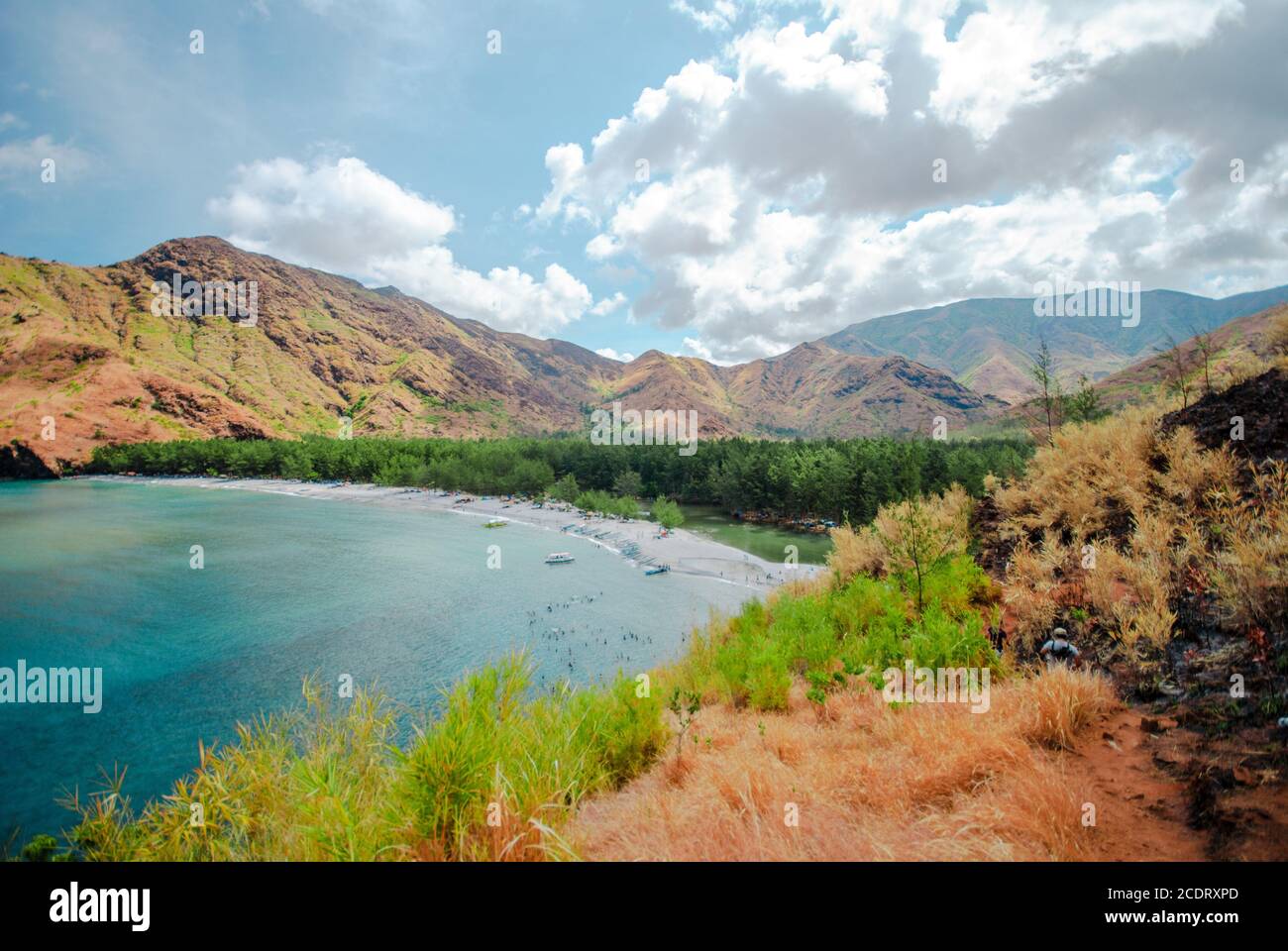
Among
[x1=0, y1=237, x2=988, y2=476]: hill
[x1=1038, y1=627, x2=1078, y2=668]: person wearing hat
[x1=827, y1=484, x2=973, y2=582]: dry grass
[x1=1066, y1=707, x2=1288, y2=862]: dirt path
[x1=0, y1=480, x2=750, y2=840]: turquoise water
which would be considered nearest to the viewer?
[x1=1066, y1=707, x2=1288, y2=862]: dirt path

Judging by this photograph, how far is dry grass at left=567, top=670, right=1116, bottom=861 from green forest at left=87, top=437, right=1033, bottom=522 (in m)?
48.9

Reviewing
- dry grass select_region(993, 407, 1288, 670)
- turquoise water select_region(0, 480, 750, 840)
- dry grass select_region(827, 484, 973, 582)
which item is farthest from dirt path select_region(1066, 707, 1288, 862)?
turquoise water select_region(0, 480, 750, 840)

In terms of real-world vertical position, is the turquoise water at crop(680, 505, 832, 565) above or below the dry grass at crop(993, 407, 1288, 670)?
below

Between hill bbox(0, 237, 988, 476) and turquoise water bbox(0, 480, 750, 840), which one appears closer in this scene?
turquoise water bbox(0, 480, 750, 840)

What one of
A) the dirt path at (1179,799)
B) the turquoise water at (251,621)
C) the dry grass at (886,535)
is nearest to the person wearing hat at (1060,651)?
the dirt path at (1179,799)

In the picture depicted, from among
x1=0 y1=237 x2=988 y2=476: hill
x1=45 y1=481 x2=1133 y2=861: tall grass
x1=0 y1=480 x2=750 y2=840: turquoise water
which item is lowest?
x1=0 y1=480 x2=750 y2=840: turquoise water

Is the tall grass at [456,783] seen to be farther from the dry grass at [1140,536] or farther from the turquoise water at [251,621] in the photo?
the turquoise water at [251,621]

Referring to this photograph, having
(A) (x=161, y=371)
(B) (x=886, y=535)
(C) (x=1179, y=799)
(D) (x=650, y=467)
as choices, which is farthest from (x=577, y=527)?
(A) (x=161, y=371)

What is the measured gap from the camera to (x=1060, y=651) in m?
6.39

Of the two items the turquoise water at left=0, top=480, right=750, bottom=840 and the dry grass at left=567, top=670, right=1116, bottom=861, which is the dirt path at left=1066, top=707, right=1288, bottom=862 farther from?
the turquoise water at left=0, top=480, right=750, bottom=840

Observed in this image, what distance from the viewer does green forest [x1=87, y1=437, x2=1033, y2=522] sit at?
2274 inches

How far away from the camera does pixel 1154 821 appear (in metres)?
3.25

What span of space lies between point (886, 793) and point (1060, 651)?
4.05 metres
